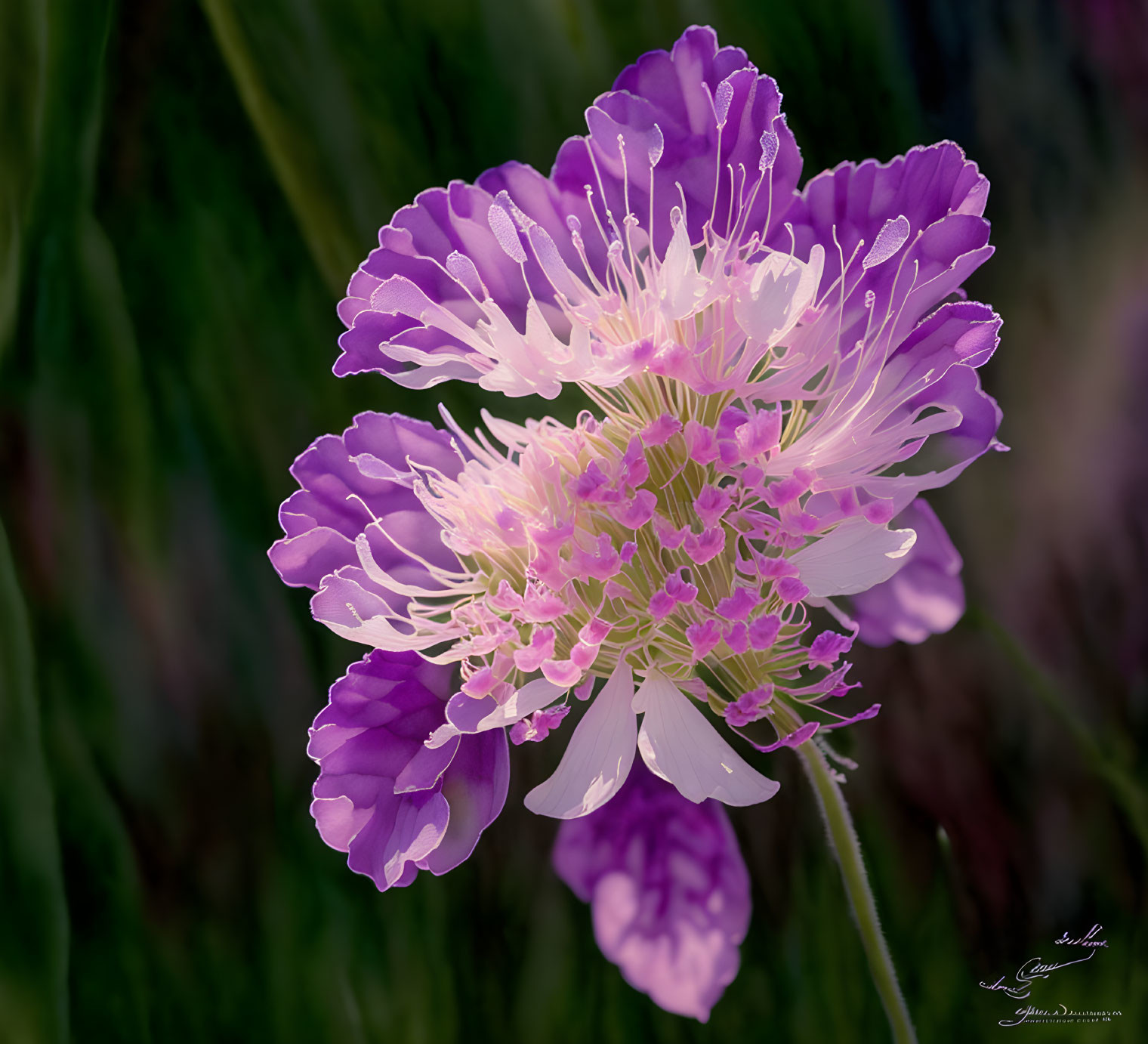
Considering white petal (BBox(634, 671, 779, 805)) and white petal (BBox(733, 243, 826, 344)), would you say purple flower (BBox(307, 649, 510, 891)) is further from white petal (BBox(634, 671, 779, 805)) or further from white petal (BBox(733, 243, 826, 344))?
white petal (BBox(733, 243, 826, 344))

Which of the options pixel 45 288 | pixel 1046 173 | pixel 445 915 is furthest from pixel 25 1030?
pixel 1046 173

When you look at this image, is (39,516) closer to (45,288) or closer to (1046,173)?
(45,288)

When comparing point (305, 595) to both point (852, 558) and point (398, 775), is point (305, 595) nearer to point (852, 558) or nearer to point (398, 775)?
point (398, 775)

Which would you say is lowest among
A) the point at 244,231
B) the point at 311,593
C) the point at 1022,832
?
the point at 1022,832

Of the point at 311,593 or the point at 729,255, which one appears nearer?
the point at 729,255

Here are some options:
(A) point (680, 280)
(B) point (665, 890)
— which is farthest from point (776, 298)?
(B) point (665, 890)
